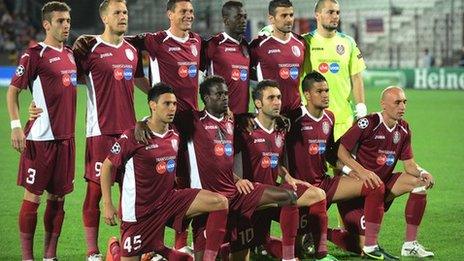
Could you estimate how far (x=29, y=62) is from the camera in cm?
789

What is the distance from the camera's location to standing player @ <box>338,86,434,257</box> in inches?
332

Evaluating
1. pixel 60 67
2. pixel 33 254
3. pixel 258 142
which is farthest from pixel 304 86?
pixel 33 254

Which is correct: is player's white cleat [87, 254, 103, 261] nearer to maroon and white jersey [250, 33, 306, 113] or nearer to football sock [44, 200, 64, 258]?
football sock [44, 200, 64, 258]

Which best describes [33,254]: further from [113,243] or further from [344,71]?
[344,71]

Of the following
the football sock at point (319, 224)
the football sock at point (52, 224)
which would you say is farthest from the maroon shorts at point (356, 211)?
the football sock at point (52, 224)

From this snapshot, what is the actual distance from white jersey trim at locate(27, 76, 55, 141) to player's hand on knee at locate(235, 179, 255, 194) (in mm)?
1567

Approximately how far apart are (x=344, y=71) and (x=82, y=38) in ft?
8.68

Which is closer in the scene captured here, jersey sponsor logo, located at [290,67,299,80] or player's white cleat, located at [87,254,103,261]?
player's white cleat, located at [87,254,103,261]

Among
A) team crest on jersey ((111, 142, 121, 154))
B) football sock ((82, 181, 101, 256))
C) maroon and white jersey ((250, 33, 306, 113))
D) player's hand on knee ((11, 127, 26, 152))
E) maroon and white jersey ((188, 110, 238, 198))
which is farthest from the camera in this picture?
maroon and white jersey ((250, 33, 306, 113))

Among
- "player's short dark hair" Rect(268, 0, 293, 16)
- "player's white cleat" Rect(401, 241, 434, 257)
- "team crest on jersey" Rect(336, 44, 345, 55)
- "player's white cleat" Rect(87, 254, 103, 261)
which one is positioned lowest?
"player's white cleat" Rect(401, 241, 434, 257)

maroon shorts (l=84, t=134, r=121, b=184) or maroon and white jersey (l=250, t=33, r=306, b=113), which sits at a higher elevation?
maroon and white jersey (l=250, t=33, r=306, b=113)

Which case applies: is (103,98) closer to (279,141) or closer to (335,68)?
(279,141)

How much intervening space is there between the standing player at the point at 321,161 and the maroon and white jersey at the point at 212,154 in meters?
0.89

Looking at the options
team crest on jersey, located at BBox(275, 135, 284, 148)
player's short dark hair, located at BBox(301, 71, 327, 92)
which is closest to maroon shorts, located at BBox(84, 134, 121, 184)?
team crest on jersey, located at BBox(275, 135, 284, 148)
